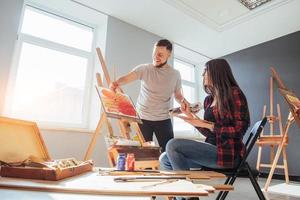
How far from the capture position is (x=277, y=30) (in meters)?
3.48

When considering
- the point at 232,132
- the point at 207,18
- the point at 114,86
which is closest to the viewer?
the point at 232,132

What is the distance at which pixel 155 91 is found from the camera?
1883 millimetres

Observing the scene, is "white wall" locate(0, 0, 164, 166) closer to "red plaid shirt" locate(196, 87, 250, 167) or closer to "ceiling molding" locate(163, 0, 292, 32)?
"ceiling molding" locate(163, 0, 292, 32)

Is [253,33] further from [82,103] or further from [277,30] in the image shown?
[82,103]

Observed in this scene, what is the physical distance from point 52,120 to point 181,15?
7.15 feet

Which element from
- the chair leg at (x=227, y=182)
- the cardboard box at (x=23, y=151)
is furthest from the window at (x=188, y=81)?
the cardboard box at (x=23, y=151)

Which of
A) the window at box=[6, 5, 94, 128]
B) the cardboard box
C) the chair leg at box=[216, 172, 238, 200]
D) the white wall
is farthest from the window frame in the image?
the cardboard box

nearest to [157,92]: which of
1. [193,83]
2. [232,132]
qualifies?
[232,132]

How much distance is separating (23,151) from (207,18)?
121 inches

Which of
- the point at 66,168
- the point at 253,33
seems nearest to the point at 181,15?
the point at 253,33

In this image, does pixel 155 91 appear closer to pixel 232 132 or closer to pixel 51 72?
pixel 232 132

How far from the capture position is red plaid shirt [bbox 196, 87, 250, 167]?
1.11m

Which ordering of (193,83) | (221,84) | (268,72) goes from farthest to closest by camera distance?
(193,83) < (268,72) < (221,84)

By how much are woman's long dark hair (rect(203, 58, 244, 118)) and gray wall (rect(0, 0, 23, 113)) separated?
2043 mm
